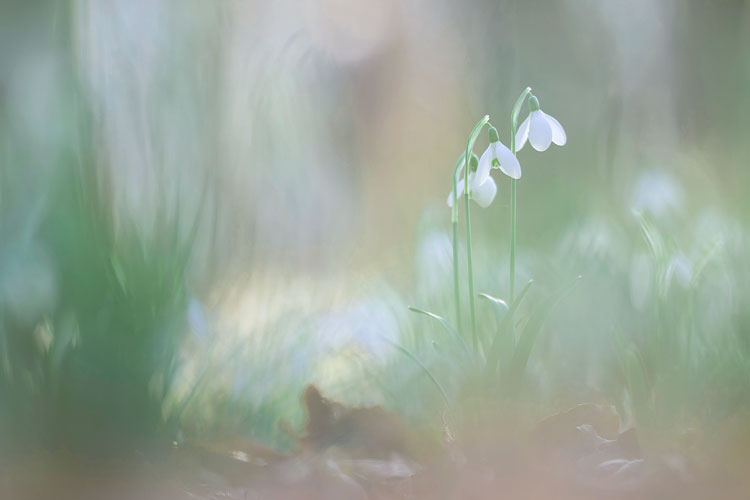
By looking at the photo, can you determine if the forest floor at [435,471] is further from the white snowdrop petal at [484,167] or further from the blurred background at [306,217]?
the white snowdrop petal at [484,167]

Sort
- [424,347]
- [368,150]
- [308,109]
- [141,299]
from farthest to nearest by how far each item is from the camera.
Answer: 1. [368,150]
2. [308,109]
3. [424,347]
4. [141,299]

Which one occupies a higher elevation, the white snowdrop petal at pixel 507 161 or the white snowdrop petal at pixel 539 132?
the white snowdrop petal at pixel 539 132

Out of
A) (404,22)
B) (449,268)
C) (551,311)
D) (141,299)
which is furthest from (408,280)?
(404,22)

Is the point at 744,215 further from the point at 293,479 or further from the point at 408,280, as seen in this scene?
the point at 293,479

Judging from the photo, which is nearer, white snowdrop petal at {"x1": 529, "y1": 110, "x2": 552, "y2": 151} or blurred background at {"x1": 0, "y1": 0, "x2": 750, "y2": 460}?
blurred background at {"x1": 0, "y1": 0, "x2": 750, "y2": 460}

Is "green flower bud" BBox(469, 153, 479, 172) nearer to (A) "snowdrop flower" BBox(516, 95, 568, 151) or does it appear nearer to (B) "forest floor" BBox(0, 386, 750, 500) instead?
(A) "snowdrop flower" BBox(516, 95, 568, 151)

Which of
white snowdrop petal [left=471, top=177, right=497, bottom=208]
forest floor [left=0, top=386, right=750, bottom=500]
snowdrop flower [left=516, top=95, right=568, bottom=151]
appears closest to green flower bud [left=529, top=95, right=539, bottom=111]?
snowdrop flower [left=516, top=95, right=568, bottom=151]

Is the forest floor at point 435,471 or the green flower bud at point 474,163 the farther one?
the green flower bud at point 474,163

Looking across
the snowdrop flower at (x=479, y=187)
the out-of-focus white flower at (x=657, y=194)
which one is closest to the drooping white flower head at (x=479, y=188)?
the snowdrop flower at (x=479, y=187)

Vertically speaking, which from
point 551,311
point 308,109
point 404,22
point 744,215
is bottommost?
point 551,311
